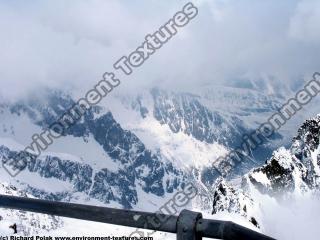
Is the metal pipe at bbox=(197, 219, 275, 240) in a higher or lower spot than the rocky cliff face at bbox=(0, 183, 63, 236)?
lower

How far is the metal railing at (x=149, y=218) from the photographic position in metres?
3.28

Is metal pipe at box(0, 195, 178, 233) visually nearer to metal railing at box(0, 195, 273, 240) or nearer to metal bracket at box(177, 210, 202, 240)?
metal railing at box(0, 195, 273, 240)

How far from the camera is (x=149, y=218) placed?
3900 millimetres

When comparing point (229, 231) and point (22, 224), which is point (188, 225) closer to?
point (229, 231)

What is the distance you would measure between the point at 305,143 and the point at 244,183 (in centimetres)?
2080

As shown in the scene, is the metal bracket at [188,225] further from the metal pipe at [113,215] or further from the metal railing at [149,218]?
the metal pipe at [113,215]

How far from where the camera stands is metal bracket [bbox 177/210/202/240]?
3475 millimetres

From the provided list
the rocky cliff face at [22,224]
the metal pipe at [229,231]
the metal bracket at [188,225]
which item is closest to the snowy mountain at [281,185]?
the rocky cliff face at [22,224]

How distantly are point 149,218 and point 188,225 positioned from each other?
1.61ft

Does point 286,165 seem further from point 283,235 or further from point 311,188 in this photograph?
point 283,235

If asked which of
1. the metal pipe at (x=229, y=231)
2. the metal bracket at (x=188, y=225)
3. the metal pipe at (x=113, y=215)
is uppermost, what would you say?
the metal pipe at (x=113, y=215)

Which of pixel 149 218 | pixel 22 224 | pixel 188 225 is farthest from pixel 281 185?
pixel 188 225

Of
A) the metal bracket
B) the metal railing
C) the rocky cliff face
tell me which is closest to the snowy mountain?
the rocky cliff face

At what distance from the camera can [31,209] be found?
460 centimetres
